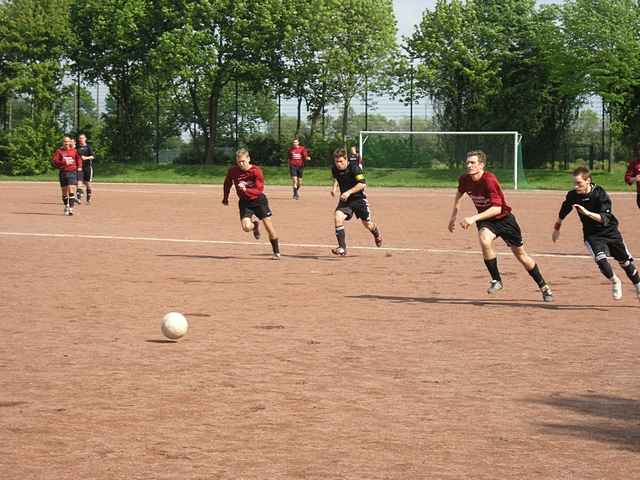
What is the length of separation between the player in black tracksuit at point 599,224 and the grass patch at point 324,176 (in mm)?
32820

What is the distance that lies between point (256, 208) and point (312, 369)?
9299 mm

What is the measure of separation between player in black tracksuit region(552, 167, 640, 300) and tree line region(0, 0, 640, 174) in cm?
3761

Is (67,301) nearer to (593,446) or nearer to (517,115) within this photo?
(593,446)

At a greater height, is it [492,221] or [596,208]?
[596,208]

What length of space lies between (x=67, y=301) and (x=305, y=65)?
148 ft

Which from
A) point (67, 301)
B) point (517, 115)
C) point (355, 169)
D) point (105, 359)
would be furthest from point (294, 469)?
point (517, 115)

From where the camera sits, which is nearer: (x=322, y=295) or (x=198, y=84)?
(x=322, y=295)

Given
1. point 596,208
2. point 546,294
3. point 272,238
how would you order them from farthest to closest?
point 272,238, point 546,294, point 596,208

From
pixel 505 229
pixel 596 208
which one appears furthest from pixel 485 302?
pixel 596 208

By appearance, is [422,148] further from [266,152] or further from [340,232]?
[340,232]

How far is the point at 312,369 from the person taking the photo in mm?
8781

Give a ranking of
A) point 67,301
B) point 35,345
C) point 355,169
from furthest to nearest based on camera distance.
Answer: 1. point 355,169
2. point 67,301
3. point 35,345

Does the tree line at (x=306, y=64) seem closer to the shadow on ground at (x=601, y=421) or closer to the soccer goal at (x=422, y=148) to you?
the soccer goal at (x=422, y=148)

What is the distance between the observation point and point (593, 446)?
21.3 feet
